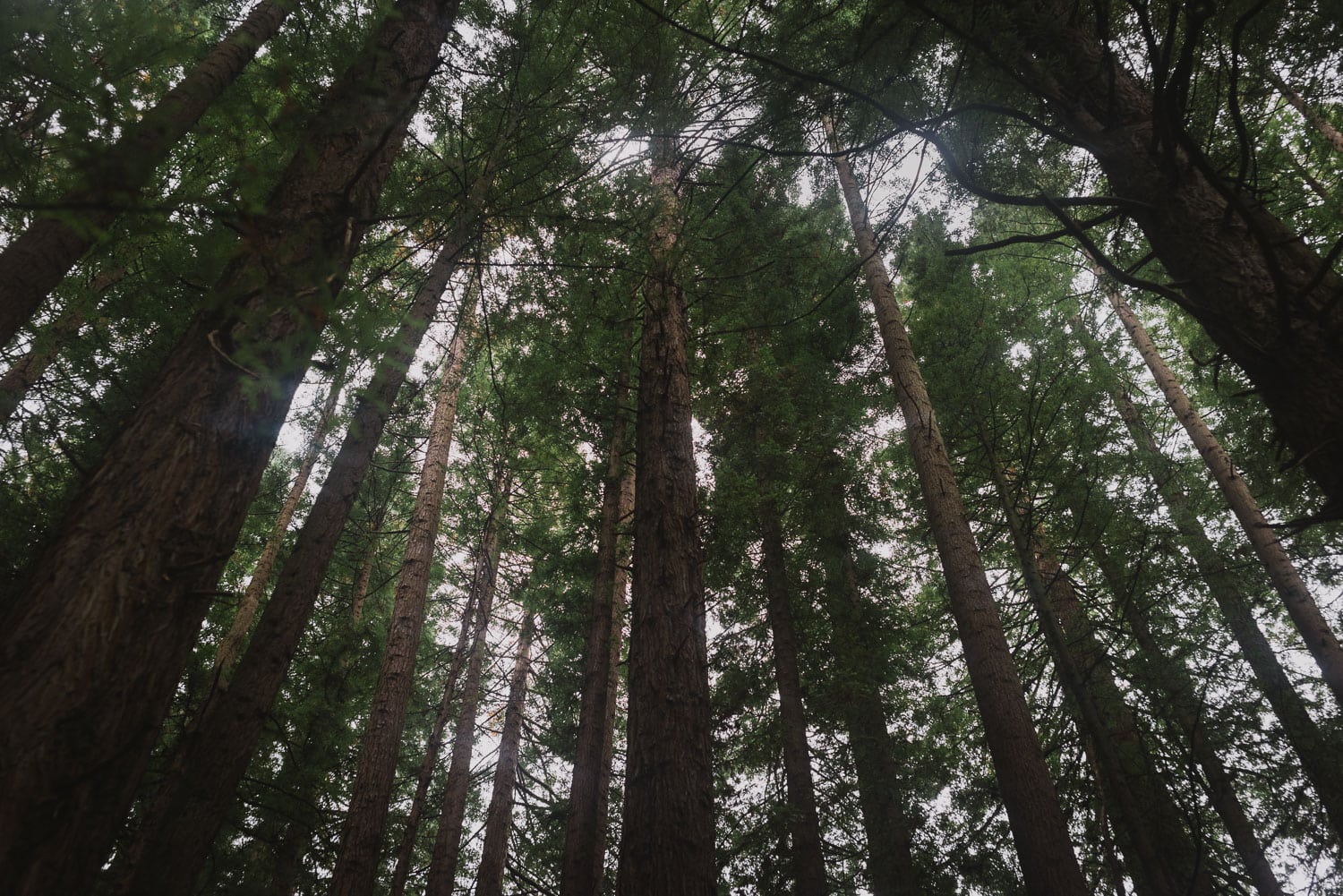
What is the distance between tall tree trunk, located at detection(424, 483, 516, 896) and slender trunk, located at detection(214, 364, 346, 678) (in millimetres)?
2945

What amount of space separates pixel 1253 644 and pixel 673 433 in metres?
8.37

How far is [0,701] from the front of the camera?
139 centimetres

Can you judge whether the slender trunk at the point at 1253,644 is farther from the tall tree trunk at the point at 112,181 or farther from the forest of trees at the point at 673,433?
the tall tree trunk at the point at 112,181

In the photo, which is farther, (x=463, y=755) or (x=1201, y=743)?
(x=463, y=755)

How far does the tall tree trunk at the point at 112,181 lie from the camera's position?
4.76 ft

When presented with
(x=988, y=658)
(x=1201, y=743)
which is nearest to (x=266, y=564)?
(x=988, y=658)

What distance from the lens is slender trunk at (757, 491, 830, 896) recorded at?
684 cm

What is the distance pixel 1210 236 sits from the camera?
6.91 feet

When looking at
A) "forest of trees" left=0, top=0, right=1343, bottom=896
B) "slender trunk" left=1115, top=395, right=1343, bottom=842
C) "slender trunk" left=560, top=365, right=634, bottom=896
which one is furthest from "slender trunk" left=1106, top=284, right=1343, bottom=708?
"slender trunk" left=560, top=365, right=634, bottom=896

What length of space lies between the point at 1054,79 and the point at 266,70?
3204mm

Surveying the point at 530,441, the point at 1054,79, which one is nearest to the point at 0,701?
the point at 1054,79

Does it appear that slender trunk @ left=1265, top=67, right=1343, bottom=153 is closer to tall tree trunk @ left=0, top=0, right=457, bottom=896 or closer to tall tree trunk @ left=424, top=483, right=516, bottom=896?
tall tree trunk @ left=0, top=0, right=457, bottom=896

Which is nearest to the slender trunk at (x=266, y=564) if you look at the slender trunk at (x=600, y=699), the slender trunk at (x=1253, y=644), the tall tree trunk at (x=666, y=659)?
the tall tree trunk at (x=666, y=659)

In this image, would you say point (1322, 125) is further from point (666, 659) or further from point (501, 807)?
point (501, 807)
